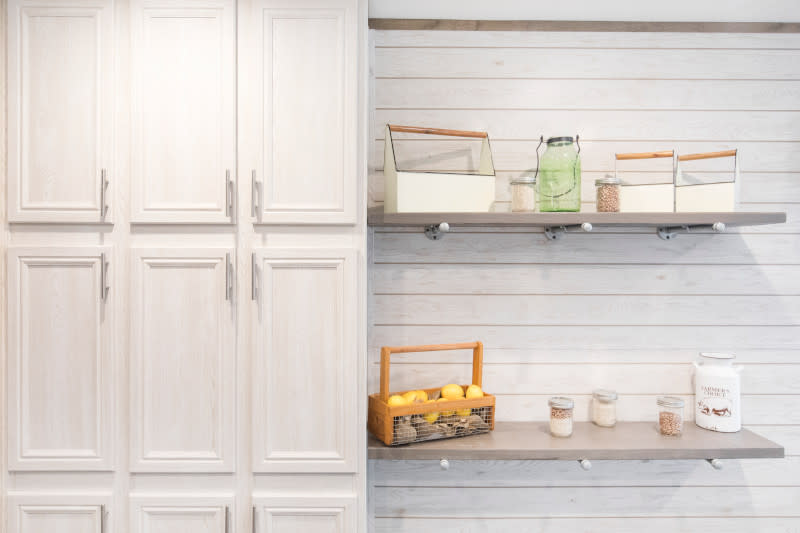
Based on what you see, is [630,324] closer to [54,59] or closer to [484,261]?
[484,261]

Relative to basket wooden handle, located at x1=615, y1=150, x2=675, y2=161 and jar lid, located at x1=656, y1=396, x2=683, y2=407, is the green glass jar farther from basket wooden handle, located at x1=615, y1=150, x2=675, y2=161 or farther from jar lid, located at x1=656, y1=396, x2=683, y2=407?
jar lid, located at x1=656, y1=396, x2=683, y2=407

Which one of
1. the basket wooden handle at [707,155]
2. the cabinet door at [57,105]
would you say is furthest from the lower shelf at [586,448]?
the cabinet door at [57,105]

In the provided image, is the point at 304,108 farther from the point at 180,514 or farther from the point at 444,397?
the point at 180,514

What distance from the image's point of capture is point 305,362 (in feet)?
5.23

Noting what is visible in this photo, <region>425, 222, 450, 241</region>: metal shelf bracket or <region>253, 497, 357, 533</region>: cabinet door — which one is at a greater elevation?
<region>425, 222, 450, 241</region>: metal shelf bracket

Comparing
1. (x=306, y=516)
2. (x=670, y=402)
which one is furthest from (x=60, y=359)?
(x=670, y=402)

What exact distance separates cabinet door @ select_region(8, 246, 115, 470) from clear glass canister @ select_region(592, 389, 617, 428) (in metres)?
1.44

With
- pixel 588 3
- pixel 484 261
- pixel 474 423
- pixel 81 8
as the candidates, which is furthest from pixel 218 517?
pixel 588 3

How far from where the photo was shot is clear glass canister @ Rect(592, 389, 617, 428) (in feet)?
6.16

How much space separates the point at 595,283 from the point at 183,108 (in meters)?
1.37

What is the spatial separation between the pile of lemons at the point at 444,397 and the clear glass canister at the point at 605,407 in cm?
40

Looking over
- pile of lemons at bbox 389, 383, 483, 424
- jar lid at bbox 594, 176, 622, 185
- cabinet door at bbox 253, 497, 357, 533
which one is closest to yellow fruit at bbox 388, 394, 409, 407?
pile of lemons at bbox 389, 383, 483, 424

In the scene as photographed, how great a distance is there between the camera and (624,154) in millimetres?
1910

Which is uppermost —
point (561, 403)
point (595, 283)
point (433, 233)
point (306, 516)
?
point (433, 233)
